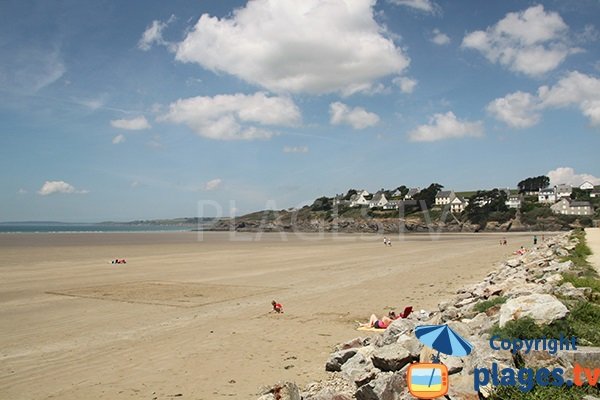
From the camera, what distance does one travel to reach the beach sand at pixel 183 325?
7812 millimetres

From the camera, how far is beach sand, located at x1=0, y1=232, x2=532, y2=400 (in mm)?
7812

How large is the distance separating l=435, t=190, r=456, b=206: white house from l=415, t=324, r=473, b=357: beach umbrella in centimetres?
12673

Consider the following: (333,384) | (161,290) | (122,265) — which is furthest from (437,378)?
(122,265)

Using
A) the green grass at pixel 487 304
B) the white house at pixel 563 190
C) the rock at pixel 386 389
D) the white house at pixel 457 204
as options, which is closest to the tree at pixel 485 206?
the white house at pixel 457 204

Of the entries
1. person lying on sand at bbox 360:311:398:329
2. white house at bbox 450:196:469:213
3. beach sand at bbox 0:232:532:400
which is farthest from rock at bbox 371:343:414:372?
white house at bbox 450:196:469:213

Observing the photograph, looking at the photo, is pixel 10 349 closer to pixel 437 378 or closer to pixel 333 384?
pixel 333 384

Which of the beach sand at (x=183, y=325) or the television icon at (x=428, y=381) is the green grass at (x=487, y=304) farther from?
the television icon at (x=428, y=381)

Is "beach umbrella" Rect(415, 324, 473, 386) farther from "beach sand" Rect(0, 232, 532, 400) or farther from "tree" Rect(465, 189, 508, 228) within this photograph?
"tree" Rect(465, 189, 508, 228)

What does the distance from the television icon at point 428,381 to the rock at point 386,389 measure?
630mm

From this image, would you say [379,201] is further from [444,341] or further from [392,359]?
[444,341]

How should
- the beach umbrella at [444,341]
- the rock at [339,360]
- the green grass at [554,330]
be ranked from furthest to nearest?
1. the rock at [339,360]
2. the green grass at [554,330]
3. the beach umbrella at [444,341]

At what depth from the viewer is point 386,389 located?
17.1ft

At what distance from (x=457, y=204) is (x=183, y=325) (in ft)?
398

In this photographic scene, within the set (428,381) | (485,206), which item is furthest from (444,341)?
(485,206)
